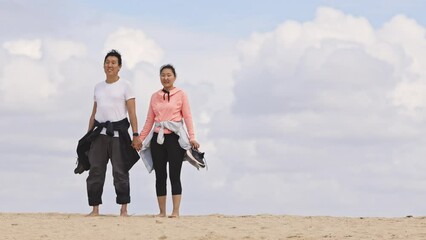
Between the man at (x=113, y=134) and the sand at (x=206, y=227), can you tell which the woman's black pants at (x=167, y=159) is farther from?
the sand at (x=206, y=227)

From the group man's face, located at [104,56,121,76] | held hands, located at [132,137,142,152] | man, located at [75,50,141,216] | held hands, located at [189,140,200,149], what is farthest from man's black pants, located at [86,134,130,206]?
held hands, located at [189,140,200,149]

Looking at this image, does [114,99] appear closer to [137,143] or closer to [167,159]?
[137,143]

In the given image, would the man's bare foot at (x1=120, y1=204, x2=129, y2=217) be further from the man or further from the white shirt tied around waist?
the white shirt tied around waist


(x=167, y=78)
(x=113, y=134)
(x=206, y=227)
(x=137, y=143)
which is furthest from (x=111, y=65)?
(x=206, y=227)

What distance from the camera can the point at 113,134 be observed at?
12953 mm

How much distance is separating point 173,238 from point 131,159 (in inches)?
85.7

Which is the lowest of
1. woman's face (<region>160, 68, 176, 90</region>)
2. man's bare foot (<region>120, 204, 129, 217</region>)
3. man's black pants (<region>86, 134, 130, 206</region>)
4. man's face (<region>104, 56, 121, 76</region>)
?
man's bare foot (<region>120, 204, 129, 217</region>)

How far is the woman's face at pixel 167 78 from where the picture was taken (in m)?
12.8

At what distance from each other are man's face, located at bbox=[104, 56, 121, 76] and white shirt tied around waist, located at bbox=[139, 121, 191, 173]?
3.26ft

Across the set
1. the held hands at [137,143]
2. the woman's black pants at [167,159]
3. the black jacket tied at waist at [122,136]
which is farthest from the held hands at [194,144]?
the black jacket tied at waist at [122,136]

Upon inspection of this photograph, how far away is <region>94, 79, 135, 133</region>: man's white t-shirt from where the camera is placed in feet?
42.4

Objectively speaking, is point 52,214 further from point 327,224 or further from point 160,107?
point 327,224

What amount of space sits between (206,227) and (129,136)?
187 cm

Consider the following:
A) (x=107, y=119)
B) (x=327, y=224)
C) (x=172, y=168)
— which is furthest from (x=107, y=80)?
(x=327, y=224)
